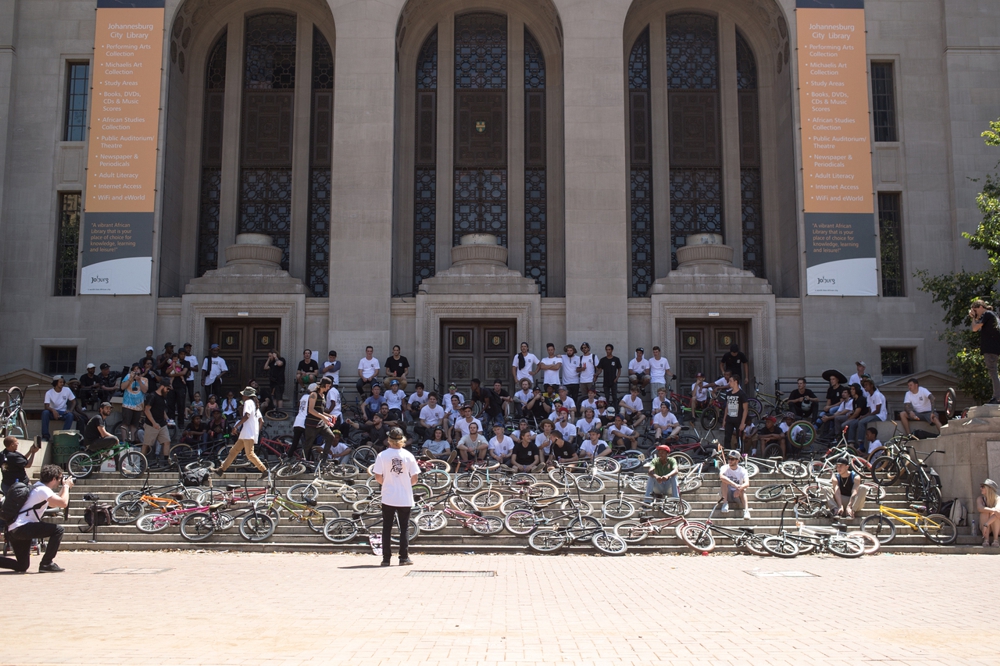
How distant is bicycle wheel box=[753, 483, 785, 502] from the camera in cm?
1595

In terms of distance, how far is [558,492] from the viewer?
52.5 ft

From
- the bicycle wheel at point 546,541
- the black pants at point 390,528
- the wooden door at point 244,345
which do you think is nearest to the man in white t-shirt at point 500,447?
the bicycle wheel at point 546,541

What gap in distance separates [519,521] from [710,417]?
7911 millimetres

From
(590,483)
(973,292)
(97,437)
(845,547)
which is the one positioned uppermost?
(973,292)

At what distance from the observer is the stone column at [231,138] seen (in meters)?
27.2

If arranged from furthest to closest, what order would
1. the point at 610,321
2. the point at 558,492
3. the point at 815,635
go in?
the point at 610,321 → the point at 558,492 → the point at 815,635

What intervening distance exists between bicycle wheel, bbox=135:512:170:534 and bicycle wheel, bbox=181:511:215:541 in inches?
16.4

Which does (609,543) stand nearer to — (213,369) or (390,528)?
(390,528)

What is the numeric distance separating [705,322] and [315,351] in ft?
34.9

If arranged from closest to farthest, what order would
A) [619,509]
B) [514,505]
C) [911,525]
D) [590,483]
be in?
1. [911,525]
2. [514,505]
3. [619,509]
4. [590,483]

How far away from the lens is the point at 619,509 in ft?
49.2

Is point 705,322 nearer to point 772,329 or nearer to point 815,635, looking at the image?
point 772,329

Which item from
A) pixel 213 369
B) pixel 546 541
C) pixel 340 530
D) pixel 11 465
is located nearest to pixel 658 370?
pixel 546 541

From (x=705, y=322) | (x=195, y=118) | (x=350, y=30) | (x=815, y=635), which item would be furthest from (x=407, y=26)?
(x=815, y=635)
